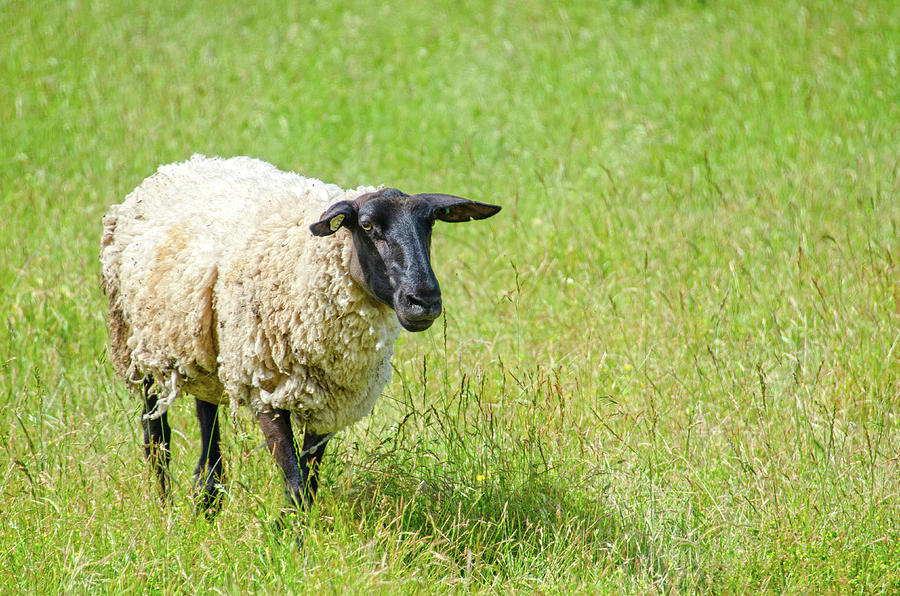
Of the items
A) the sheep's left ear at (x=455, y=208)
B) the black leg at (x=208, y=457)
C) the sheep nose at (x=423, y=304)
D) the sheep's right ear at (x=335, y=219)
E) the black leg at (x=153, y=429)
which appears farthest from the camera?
the black leg at (x=153, y=429)

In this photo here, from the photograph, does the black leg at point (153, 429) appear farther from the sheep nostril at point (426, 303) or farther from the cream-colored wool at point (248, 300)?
the sheep nostril at point (426, 303)

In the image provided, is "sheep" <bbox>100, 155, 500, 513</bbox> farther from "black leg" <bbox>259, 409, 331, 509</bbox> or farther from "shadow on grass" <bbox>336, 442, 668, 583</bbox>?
"shadow on grass" <bbox>336, 442, 668, 583</bbox>

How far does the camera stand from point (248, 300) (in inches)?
154

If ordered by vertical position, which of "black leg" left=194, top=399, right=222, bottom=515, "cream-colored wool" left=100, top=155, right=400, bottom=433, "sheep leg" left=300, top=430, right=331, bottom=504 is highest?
"cream-colored wool" left=100, top=155, right=400, bottom=433

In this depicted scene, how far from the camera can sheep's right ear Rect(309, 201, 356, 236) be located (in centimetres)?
351

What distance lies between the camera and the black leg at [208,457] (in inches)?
172

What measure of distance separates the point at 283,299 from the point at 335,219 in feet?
1.56

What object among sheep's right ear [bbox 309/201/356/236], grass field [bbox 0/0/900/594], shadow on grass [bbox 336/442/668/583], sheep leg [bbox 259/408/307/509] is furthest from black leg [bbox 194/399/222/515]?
sheep's right ear [bbox 309/201/356/236]

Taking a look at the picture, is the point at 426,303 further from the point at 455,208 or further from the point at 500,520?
the point at 500,520

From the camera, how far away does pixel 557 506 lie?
13.1 ft

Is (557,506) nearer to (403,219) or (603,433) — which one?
(603,433)

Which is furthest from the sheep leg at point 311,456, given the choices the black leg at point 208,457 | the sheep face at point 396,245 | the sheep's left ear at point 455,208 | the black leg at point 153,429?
the sheep's left ear at point 455,208

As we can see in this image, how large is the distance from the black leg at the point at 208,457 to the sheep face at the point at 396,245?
4.38 feet

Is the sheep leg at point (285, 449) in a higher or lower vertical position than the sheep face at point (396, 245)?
lower
